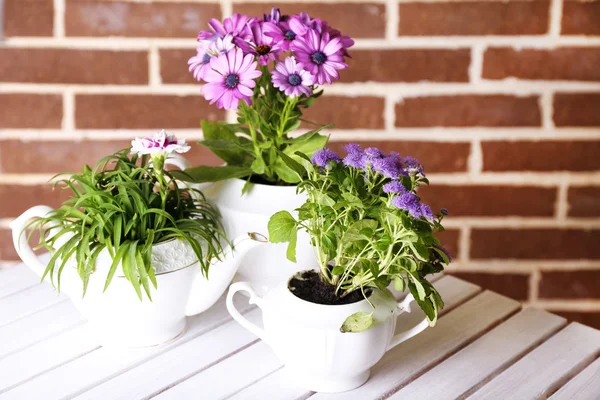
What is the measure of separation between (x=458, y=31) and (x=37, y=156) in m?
0.84

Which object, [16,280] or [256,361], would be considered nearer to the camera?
[256,361]

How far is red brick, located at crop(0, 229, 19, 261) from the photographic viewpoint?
4.83 feet

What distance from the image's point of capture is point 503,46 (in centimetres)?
136

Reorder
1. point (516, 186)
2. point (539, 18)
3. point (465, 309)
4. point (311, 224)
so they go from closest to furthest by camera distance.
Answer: point (311, 224)
point (465, 309)
point (539, 18)
point (516, 186)

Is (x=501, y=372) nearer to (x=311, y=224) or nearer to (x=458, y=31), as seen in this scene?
(x=311, y=224)

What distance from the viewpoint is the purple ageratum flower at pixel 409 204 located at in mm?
693

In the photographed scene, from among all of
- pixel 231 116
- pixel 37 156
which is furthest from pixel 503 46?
pixel 37 156

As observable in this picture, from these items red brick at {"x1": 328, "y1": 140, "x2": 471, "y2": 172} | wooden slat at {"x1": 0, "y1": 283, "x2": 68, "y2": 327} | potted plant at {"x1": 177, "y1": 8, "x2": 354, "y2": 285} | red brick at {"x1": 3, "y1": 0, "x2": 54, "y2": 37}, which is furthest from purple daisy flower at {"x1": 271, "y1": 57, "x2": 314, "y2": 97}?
red brick at {"x1": 3, "y1": 0, "x2": 54, "y2": 37}

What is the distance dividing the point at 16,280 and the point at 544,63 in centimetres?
101

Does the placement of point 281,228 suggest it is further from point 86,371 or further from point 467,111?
point 467,111

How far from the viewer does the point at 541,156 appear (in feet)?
4.68

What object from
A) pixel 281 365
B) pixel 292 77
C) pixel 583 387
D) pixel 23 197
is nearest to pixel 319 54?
pixel 292 77

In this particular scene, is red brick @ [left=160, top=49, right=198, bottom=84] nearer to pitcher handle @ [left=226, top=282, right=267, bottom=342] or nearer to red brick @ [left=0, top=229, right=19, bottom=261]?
red brick @ [left=0, top=229, right=19, bottom=261]

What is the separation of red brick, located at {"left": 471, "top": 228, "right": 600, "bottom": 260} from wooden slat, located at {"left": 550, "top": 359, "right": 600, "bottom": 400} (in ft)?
2.08
